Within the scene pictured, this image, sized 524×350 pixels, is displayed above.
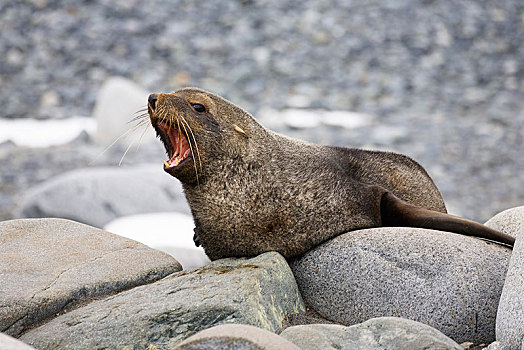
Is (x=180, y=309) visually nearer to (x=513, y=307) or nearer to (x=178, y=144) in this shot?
(x=178, y=144)

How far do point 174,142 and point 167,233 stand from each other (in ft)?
9.55

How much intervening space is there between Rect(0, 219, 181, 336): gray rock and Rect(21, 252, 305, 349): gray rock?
20cm

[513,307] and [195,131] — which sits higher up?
[195,131]

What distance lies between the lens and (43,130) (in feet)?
47.4

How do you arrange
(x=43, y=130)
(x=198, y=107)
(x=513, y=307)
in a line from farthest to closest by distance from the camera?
(x=43, y=130)
(x=198, y=107)
(x=513, y=307)

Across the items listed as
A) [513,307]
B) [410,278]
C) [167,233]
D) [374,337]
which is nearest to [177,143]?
[410,278]

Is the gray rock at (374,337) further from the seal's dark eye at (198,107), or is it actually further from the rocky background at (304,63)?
the rocky background at (304,63)

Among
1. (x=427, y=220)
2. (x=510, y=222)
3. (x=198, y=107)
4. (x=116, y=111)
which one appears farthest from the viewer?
(x=116, y=111)

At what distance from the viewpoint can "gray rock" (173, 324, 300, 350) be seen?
3291 mm

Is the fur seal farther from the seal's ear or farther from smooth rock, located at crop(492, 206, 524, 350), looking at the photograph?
smooth rock, located at crop(492, 206, 524, 350)

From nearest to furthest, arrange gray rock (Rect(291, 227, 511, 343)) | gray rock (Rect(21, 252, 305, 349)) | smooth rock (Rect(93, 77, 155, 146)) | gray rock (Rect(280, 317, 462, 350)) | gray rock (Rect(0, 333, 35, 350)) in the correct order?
gray rock (Rect(0, 333, 35, 350))
gray rock (Rect(280, 317, 462, 350))
gray rock (Rect(21, 252, 305, 349))
gray rock (Rect(291, 227, 511, 343))
smooth rock (Rect(93, 77, 155, 146))

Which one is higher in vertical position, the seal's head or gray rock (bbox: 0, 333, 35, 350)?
the seal's head

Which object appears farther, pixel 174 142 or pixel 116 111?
pixel 116 111

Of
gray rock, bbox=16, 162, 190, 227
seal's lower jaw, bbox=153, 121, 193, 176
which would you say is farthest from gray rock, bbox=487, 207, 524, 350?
gray rock, bbox=16, 162, 190, 227
